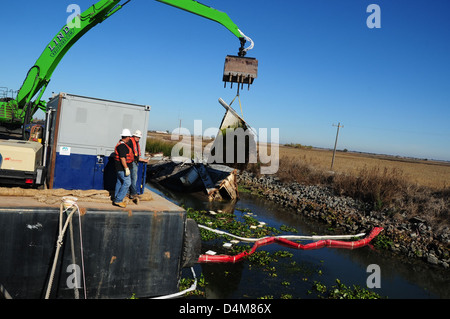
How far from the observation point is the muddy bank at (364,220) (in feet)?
39.6

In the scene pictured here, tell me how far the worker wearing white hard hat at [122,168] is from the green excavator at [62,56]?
7601 mm

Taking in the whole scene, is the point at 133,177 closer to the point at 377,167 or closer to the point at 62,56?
the point at 62,56

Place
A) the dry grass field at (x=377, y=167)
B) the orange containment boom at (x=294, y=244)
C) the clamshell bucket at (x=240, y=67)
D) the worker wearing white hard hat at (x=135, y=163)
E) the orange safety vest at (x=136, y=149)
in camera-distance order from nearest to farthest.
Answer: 1. the orange safety vest at (x=136, y=149)
2. the worker wearing white hard hat at (x=135, y=163)
3. the orange containment boom at (x=294, y=244)
4. the clamshell bucket at (x=240, y=67)
5. the dry grass field at (x=377, y=167)

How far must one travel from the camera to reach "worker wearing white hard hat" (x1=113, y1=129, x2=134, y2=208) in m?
6.56

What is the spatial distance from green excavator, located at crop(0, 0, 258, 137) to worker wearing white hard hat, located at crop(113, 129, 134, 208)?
24.9 ft

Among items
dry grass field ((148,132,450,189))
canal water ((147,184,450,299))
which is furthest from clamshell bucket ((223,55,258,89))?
dry grass field ((148,132,450,189))

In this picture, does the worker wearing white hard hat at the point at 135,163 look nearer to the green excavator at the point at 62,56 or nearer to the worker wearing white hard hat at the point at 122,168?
the worker wearing white hard hat at the point at 122,168

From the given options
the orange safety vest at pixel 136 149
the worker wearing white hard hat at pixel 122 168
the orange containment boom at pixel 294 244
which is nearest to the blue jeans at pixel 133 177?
the orange safety vest at pixel 136 149

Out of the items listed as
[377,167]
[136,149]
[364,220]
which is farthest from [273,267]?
[377,167]

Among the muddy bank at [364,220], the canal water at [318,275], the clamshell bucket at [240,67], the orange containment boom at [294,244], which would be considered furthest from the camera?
the clamshell bucket at [240,67]

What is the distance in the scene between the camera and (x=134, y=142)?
689cm
